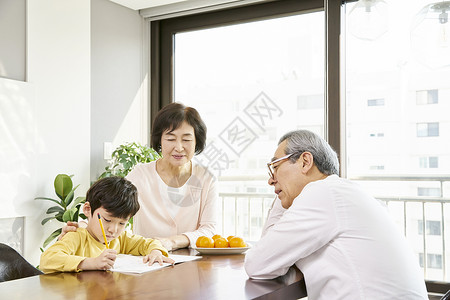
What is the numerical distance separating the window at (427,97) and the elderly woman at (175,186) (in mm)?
1917

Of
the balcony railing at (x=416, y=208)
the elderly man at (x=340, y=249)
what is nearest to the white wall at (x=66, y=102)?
the balcony railing at (x=416, y=208)

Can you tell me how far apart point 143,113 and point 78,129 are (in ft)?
2.66

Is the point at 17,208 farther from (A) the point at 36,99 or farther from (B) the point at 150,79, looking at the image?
(B) the point at 150,79

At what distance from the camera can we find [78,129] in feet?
13.0

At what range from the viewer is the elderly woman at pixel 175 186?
243 cm

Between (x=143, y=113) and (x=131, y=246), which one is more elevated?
(x=143, y=113)

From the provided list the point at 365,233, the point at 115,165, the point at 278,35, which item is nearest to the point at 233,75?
the point at 278,35

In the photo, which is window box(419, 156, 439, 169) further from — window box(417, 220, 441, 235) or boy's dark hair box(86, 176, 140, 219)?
boy's dark hair box(86, 176, 140, 219)

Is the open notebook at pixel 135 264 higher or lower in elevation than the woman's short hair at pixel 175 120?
Result: lower

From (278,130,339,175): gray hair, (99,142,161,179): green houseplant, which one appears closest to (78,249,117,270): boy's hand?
(278,130,339,175): gray hair

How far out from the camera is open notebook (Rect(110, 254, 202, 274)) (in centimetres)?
168

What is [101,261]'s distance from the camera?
5.37 feet

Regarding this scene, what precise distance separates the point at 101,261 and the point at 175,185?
34.9 inches

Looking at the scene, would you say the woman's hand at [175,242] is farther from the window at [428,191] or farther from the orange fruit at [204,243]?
the window at [428,191]
